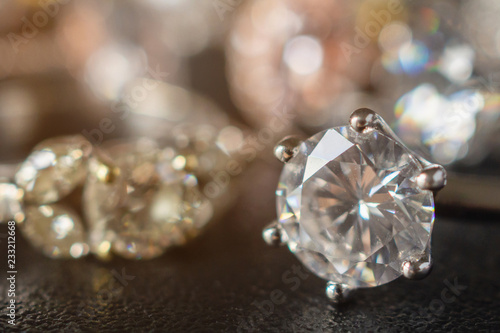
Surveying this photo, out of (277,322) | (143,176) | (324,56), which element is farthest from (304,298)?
(324,56)

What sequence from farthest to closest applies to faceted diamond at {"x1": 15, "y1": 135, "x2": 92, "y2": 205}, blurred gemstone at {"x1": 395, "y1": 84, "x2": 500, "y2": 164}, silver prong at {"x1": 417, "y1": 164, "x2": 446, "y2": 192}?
blurred gemstone at {"x1": 395, "y1": 84, "x2": 500, "y2": 164} → faceted diamond at {"x1": 15, "y1": 135, "x2": 92, "y2": 205} → silver prong at {"x1": 417, "y1": 164, "x2": 446, "y2": 192}

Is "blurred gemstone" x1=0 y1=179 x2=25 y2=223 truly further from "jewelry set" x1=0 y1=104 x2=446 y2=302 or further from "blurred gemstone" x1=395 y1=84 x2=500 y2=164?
"blurred gemstone" x1=395 y1=84 x2=500 y2=164

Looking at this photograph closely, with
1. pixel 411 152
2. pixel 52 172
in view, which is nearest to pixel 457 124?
pixel 411 152

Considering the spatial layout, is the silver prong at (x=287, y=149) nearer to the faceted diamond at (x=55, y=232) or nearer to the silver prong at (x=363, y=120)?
the silver prong at (x=363, y=120)

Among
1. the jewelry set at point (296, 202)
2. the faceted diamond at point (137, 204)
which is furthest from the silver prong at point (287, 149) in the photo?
the faceted diamond at point (137, 204)

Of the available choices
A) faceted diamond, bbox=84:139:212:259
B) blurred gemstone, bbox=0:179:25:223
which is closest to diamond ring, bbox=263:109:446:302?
faceted diamond, bbox=84:139:212:259

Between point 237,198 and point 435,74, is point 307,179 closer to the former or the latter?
point 237,198

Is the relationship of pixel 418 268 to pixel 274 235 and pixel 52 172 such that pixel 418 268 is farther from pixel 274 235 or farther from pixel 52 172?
pixel 52 172
